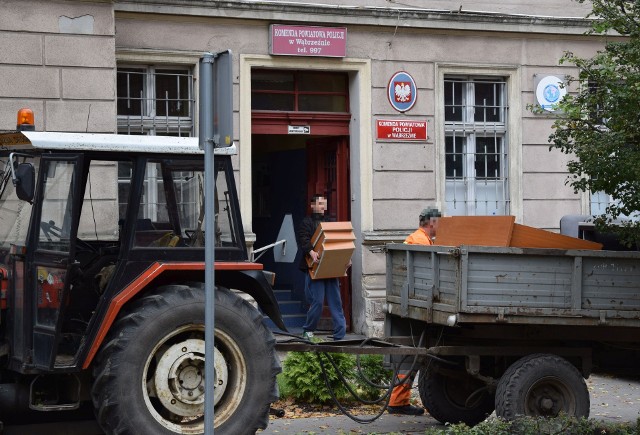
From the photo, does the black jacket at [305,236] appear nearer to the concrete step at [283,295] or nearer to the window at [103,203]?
the concrete step at [283,295]

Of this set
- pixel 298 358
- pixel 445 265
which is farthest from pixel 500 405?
pixel 298 358

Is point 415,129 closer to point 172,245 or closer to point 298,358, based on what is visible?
point 298,358

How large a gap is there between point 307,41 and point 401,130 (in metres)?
1.87

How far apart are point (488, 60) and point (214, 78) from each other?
10899 millimetres

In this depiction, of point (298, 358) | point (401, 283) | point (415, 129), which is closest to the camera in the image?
point (401, 283)

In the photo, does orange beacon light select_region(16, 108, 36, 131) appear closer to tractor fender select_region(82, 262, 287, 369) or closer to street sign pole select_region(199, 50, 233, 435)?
tractor fender select_region(82, 262, 287, 369)

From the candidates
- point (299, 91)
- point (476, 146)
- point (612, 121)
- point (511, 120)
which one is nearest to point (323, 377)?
point (612, 121)

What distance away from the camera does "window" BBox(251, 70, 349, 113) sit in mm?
16125

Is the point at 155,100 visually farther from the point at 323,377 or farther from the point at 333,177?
the point at 323,377

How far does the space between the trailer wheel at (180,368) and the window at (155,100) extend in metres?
7.40

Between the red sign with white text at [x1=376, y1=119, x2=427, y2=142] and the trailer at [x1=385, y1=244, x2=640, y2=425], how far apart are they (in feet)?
20.9

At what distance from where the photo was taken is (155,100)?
15406mm

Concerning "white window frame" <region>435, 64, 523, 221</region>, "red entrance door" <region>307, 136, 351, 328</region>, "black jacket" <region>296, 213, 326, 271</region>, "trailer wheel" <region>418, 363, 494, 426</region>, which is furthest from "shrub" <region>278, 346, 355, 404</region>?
"white window frame" <region>435, 64, 523, 221</region>

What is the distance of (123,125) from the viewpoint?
15.2 m
